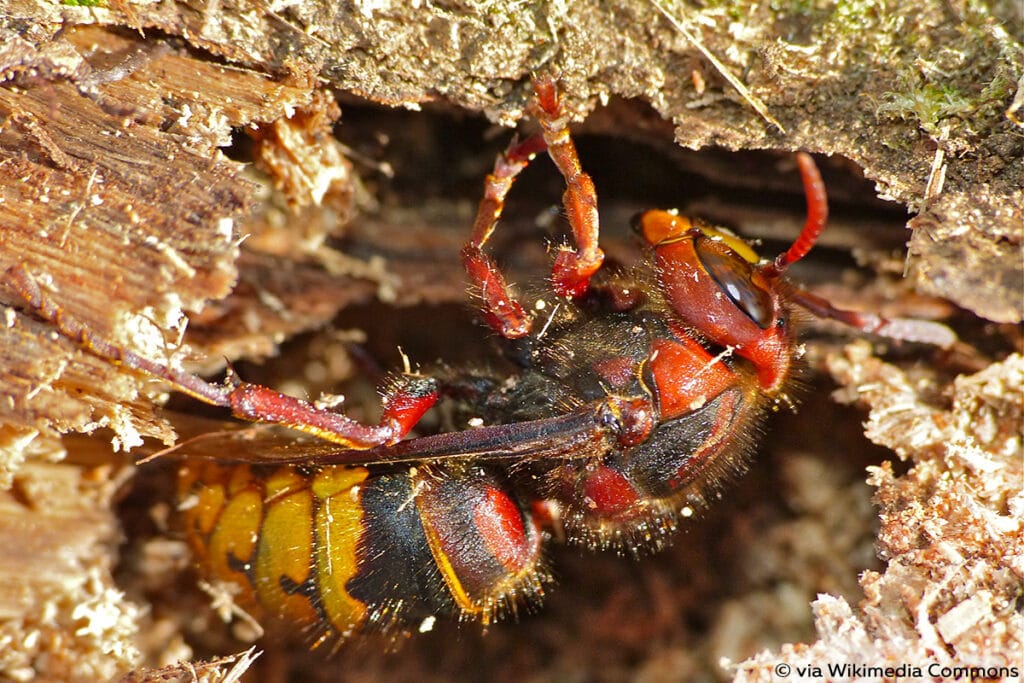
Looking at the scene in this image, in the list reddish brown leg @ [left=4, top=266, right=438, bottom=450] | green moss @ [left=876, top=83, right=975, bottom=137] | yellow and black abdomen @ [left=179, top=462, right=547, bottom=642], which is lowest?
yellow and black abdomen @ [left=179, top=462, right=547, bottom=642]

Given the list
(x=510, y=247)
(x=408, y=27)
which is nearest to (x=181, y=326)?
(x=408, y=27)

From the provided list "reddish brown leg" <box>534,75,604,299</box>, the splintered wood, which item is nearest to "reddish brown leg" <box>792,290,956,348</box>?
"reddish brown leg" <box>534,75,604,299</box>

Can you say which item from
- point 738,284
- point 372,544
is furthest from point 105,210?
point 738,284

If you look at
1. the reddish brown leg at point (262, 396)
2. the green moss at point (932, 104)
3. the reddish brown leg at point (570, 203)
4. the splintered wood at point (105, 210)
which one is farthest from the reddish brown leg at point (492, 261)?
the green moss at point (932, 104)

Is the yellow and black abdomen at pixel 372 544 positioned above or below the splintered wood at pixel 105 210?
below

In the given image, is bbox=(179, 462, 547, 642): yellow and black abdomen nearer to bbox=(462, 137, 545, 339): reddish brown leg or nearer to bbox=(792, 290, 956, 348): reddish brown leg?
bbox=(462, 137, 545, 339): reddish brown leg

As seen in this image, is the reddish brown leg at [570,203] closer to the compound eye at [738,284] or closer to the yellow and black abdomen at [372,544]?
the compound eye at [738,284]

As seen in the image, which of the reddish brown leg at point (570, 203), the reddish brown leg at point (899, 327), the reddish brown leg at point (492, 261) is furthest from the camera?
the reddish brown leg at point (899, 327)
